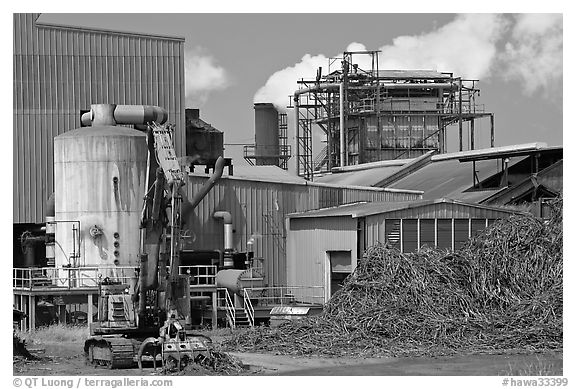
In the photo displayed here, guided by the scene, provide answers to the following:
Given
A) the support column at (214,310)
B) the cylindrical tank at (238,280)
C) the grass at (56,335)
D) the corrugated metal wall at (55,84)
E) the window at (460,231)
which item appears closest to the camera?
the grass at (56,335)

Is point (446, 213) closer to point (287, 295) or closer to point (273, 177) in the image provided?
point (287, 295)

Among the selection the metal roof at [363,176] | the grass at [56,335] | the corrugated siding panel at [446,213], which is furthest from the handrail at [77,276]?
the metal roof at [363,176]

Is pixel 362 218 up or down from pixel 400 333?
up

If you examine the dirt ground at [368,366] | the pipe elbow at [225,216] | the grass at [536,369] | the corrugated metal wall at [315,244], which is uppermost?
the pipe elbow at [225,216]

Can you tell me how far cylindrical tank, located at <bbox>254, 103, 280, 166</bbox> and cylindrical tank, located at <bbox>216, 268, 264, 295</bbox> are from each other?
2260 centimetres

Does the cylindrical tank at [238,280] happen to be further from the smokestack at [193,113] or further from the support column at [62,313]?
Answer: the smokestack at [193,113]

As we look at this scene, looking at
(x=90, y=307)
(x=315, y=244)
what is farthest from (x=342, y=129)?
(x=90, y=307)

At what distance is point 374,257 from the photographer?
34.3 metres

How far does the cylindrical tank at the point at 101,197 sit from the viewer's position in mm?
39969

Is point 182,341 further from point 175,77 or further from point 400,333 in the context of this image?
point 175,77

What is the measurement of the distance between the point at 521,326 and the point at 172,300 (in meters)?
9.22

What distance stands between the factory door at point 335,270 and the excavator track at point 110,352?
11.7m

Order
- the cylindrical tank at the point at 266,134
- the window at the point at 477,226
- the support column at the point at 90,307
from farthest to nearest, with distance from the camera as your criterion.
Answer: the cylindrical tank at the point at 266,134 → the window at the point at 477,226 → the support column at the point at 90,307
